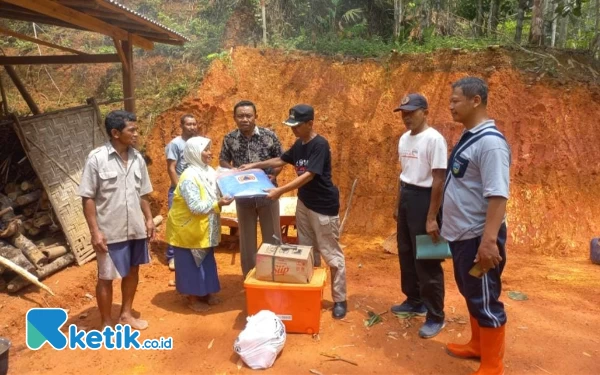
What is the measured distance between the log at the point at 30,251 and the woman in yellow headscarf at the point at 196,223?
176 centimetres

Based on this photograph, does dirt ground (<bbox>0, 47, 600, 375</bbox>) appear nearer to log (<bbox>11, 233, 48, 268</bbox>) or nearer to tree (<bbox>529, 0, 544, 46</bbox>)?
log (<bbox>11, 233, 48, 268</bbox>)

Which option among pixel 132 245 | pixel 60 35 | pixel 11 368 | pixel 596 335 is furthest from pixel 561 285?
pixel 60 35

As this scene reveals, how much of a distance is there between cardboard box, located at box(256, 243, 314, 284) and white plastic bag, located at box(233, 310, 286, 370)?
43 cm

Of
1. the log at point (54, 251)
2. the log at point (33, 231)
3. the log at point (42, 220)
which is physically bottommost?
the log at point (54, 251)

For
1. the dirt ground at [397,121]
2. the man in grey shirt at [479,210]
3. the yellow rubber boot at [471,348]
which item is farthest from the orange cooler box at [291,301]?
the dirt ground at [397,121]

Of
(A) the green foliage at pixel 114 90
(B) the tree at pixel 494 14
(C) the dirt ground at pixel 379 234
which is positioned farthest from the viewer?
(B) the tree at pixel 494 14

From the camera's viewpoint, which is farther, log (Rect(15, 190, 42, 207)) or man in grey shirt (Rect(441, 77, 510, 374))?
log (Rect(15, 190, 42, 207))

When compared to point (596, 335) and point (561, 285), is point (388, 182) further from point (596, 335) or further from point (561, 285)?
point (596, 335)

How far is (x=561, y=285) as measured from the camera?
5.34m

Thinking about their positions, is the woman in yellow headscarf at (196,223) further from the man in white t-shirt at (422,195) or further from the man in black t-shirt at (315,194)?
the man in white t-shirt at (422,195)

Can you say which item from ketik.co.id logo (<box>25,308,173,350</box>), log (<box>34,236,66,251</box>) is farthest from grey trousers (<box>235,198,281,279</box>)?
log (<box>34,236,66,251</box>)

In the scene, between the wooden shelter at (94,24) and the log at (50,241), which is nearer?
the wooden shelter at (94,24)

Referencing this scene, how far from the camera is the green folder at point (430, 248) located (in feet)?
11.9

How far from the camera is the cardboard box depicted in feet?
12.5
